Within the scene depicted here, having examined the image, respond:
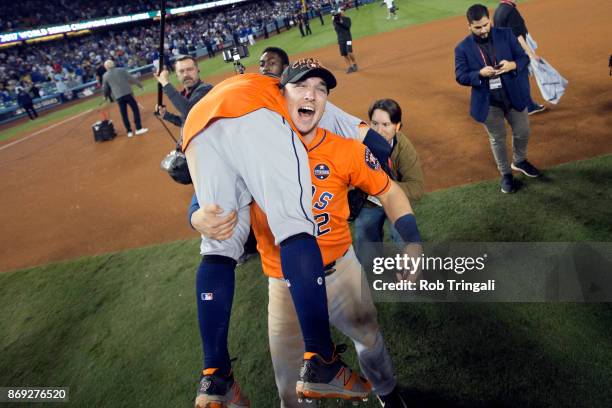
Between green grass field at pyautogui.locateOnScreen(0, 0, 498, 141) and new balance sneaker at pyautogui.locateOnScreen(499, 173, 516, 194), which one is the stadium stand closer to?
green grass field at pyautogui.locateOnScreen(0, 0, 498, 141)

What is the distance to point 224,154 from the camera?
1.80 m

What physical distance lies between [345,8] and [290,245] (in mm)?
34965

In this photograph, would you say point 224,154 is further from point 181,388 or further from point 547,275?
point 547,275

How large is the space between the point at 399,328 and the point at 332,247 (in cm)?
152

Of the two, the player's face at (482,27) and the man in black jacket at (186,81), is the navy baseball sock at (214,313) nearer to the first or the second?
the man in black jacket at (186,81)

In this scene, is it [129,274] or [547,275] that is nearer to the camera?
[547,275]

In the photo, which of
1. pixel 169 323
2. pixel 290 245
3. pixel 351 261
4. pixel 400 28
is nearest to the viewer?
pixel 290 245

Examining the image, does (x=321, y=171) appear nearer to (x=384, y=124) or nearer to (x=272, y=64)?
(x=384, y=124)

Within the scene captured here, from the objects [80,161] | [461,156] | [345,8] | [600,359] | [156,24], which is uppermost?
[156,24]

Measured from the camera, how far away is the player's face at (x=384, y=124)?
3219 millimetres

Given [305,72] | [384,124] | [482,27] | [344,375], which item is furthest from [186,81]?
[344,375]

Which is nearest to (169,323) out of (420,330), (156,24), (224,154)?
(420,330)

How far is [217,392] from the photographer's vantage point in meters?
1.67

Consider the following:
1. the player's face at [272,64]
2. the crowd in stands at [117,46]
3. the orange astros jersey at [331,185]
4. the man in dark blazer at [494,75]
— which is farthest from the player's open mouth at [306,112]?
the crowd in stands at [117,46]
